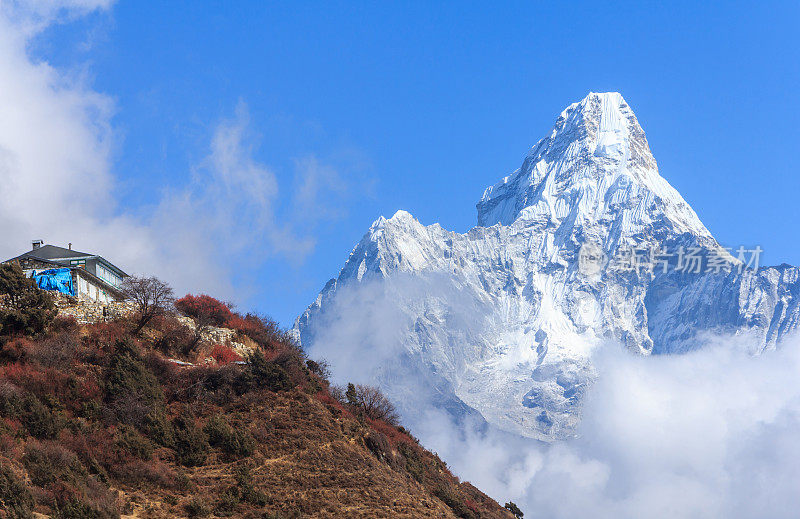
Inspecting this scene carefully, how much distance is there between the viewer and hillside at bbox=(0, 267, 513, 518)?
36.0 meters

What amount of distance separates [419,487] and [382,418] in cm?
1043

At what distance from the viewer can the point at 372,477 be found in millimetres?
42844

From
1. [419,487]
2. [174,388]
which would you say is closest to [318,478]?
[419,487]

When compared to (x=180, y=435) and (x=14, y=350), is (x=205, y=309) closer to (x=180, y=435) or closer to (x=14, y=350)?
(x=14, y=350)

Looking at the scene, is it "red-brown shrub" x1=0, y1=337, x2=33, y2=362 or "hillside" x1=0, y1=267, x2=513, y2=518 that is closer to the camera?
"hillside" x1=0, y1=267, x2=513, y2=518

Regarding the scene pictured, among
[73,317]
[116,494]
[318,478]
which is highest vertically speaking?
[73,317]

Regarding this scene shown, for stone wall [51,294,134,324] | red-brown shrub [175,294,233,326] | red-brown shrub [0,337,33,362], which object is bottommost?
red-brown shrub [0,337,33,362]

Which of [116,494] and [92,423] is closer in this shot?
[116,494]

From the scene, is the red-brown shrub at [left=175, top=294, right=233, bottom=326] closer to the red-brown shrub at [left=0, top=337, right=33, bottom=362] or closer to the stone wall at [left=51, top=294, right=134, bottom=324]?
the stone wall at [left=51, top=294, right=134, bottom=324]

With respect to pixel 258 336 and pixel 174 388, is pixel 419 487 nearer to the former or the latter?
pixel 174 388

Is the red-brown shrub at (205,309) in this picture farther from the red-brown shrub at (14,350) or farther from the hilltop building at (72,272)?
the red-brown shrub at (14,350)

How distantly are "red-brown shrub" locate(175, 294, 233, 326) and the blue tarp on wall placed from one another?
25.5 feet

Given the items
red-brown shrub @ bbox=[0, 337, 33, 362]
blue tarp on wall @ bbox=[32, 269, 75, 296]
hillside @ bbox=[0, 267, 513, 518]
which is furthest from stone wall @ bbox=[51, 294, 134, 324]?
red-brown shrub @ bbox=[0, 337, 33, 362]

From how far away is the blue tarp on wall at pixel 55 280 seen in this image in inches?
2183
